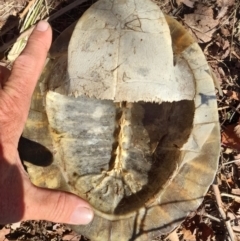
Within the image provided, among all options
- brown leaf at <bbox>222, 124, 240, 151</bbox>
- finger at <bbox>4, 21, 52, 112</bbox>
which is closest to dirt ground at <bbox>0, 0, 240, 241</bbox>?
brown leaf at <bbox>222, 124, 240, 151</bbox>

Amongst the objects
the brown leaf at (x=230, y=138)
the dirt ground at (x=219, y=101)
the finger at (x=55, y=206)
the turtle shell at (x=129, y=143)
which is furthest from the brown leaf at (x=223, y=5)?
the finger at (x=55, y=206)

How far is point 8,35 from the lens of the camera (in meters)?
2.77

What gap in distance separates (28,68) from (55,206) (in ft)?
2.05

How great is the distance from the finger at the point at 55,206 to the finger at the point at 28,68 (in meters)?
0.38

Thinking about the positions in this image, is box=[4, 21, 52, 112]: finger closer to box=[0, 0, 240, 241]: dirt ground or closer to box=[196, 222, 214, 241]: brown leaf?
box=[0, 0, 240, 241]: dirt ground

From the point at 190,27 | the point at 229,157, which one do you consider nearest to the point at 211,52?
the point at 190,27

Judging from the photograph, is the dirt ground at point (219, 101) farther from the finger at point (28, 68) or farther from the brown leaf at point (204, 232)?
the finger at point (28, 68)

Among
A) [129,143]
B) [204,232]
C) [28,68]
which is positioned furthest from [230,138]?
[28,68]

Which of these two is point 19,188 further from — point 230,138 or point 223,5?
point 223,5

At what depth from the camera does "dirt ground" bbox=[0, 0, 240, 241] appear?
106 inches

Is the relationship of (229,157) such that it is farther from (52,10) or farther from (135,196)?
(52,10)

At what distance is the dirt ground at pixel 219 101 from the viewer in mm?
2697

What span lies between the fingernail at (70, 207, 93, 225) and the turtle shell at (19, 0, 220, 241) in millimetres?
233

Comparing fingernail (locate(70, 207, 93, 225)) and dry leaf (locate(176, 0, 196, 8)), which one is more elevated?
dry leaf (locate(176, 0, 196, 8))
